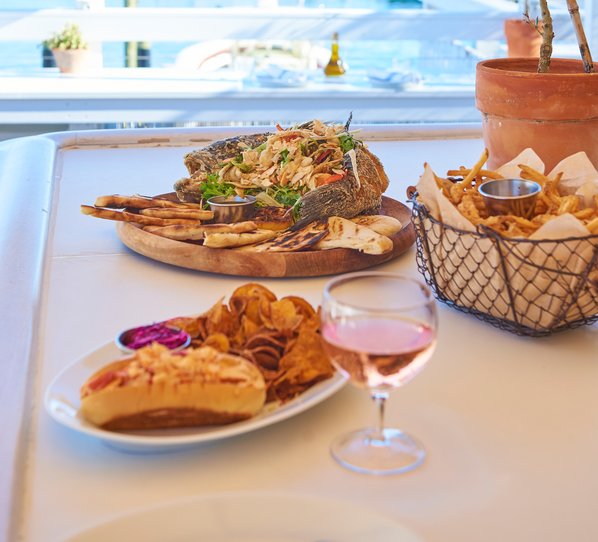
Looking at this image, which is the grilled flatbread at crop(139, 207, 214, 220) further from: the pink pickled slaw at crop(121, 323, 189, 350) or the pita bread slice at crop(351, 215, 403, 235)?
the pink pickled slaw at crop(121, 323, 189, 350)

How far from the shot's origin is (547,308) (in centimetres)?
93

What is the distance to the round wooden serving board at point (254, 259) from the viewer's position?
3.84 feet

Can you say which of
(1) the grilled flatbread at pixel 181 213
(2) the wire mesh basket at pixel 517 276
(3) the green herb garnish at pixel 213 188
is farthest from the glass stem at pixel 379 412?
(3) the green herb garnish at pixel 213 188

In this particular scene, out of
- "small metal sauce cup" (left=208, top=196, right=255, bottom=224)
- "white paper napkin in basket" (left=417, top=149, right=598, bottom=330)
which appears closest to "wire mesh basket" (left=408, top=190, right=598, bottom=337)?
"white paper napkin in basket" (left=417, top=149, right=598, bottom=330)

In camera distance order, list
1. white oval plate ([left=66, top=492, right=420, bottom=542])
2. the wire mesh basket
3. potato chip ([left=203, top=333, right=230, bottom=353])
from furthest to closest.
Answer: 1. the wire mesh basket
2. potato chip ([left=203, top=333, right=230, bottom=353])
3. white oval plate ([left=66, top=492, right=420, bottom=542])

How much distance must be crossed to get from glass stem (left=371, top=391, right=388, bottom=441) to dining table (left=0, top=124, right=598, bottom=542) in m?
0.04

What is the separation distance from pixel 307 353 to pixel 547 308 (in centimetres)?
29

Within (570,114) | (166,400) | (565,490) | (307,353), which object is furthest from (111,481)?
(570,114)

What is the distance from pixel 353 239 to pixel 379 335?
Result: 1.90ft

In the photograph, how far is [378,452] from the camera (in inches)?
29.1

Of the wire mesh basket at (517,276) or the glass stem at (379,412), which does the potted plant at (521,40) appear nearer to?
the wire mesh basket at (517,276)

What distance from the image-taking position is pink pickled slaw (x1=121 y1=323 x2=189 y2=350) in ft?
2.64

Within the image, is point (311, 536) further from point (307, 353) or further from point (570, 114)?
point (570, 114)

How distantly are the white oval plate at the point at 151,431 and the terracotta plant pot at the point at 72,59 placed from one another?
4115mm
